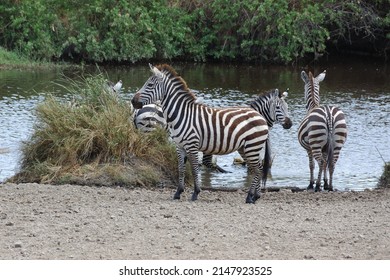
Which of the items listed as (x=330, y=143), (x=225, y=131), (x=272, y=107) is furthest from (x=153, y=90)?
(x=272, y=107)

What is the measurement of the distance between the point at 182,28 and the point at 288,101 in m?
8.55

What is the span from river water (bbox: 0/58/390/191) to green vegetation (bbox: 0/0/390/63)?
739mm

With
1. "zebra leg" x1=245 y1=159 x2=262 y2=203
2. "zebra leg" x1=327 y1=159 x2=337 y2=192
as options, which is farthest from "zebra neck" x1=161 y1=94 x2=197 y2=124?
"zebra leg" x1=327 y1=159 x2=337 y2=192

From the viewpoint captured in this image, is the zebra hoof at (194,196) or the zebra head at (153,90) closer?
the zebra hoof at (194,196)

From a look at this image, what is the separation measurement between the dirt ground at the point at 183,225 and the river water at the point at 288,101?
2544 millimetres

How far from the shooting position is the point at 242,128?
1202cm

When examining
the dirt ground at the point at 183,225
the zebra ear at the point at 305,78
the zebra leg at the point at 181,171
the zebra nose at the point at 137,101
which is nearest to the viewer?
the dirt ground at the point at 183,225

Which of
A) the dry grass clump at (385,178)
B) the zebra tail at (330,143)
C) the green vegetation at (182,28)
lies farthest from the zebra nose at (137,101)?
the green vegetation at (182,28)

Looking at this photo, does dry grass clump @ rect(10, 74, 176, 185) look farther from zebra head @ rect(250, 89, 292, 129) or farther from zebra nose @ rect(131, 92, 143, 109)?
zebra head @ rect(250, 89, 292, 129)

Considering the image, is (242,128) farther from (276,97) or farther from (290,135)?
(290,135)

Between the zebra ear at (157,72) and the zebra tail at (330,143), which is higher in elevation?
the zebra ear at (157,72)

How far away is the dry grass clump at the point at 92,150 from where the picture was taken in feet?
43.5

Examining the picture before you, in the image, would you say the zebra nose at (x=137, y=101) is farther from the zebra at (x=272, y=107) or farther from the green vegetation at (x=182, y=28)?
the green vegetation at (x=182, y=28)
